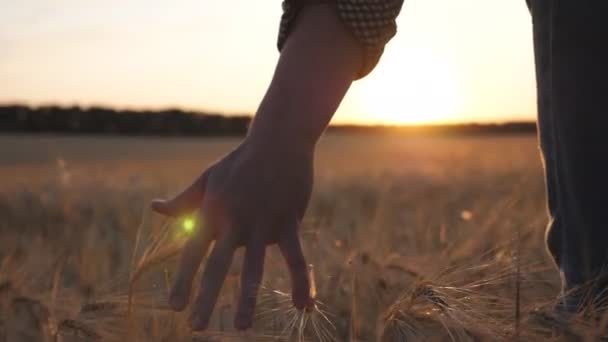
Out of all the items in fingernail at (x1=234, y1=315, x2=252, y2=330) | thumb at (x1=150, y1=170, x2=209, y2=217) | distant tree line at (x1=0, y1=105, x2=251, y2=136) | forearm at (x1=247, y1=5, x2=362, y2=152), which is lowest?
distant tree line at (x1=0, y1=105, x2=251, y2=136)

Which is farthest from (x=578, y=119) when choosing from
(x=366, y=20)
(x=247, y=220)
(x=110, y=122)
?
(x=110, y=122)

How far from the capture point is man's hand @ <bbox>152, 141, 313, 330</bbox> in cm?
74

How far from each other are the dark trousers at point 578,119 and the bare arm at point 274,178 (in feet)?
0.91

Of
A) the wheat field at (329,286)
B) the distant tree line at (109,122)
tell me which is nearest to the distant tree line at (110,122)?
the distant tree line at (109,122)

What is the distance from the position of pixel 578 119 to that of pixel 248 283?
444mm

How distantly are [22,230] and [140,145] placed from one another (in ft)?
35.4

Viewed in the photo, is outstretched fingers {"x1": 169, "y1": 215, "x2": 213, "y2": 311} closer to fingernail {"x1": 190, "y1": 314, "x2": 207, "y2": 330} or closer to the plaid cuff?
fingernail {"x1": 190, "y1": 314, "x2": 207, "y2": 330}

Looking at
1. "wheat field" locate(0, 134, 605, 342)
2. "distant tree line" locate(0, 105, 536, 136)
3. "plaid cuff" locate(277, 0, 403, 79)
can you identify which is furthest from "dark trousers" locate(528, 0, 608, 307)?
"distant tree line" locate(0, 105, 536, 136)

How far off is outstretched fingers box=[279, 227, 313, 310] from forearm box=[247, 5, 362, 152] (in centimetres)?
9

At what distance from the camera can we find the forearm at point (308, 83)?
0.76m

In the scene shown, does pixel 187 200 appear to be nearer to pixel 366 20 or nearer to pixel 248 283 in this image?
pixel 248 283

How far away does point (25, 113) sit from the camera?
1619 cm

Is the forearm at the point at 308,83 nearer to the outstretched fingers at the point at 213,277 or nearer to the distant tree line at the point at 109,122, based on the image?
the outstretched fingers at the point at 213,277

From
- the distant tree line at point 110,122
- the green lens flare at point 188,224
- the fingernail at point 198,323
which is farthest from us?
the distant tree line at point 110,122
